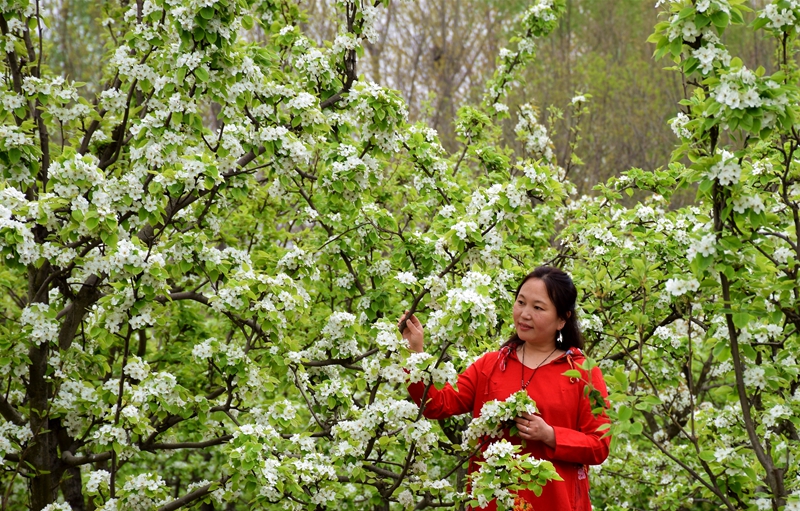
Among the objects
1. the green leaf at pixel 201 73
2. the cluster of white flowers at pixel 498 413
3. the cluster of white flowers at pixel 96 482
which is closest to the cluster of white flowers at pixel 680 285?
the cluster of white flowers at pixel 498 413

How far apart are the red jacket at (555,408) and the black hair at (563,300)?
73 mm

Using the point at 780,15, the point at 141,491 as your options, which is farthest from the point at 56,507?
the point at 780,15

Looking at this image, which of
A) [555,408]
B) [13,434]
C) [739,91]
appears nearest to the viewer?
[739,91]

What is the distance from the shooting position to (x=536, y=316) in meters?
2.97

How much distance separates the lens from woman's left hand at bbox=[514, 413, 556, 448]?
2.72 metres

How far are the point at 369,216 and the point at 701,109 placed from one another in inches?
82.4

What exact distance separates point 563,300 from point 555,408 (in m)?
0.39

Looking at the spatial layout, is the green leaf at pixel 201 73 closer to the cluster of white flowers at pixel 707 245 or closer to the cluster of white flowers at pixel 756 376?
the cluster of white flowers at pixel 707 245

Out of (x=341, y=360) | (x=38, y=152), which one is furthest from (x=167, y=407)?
(x=38, y=152)

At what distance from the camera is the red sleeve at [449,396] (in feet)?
9.69

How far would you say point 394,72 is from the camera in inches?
618

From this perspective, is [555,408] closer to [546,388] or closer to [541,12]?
[546,388]

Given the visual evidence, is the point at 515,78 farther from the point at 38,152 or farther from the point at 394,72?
the point at 394,72

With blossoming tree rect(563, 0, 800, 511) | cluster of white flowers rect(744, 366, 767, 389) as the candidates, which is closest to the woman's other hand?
blossoming tree rect(563, 0, 800, 511)
